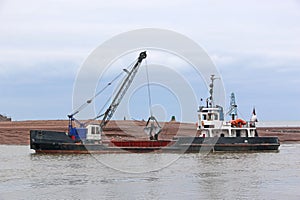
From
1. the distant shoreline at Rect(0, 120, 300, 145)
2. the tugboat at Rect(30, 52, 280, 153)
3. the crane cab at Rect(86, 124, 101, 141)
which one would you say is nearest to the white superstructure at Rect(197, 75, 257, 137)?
the tugboat at Rect(30, 52, 280, 153)

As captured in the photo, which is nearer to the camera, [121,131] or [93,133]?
[93,133]

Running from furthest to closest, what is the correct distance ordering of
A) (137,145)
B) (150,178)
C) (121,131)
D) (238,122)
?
(121,131) < (238,122) < (137,145) < (150,178)

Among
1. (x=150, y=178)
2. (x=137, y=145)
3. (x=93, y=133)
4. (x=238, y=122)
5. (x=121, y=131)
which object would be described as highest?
(x=238, y=122)

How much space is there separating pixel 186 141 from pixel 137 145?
4334 mm

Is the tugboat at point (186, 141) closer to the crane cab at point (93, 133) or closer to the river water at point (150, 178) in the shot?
the crane cab at point (93, 133)

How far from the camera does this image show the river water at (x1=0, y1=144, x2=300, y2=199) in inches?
952

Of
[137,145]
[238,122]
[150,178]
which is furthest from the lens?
Answer: [238,122]

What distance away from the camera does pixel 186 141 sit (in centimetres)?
5112

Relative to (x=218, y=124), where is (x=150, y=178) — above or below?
below

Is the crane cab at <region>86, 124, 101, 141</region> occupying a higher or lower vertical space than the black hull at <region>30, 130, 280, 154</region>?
higher

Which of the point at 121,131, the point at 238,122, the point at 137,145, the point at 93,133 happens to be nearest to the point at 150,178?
the point at 137,145

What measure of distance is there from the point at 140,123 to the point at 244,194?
7126cm

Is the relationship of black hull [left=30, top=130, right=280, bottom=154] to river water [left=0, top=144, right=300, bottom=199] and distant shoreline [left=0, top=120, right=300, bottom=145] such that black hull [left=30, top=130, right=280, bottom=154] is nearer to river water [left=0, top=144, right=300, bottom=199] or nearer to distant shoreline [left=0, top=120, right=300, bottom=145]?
river water [left=0, top=144, right=300, bottom=199]

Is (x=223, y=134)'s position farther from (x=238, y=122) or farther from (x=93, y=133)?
(x=93, y=133)
